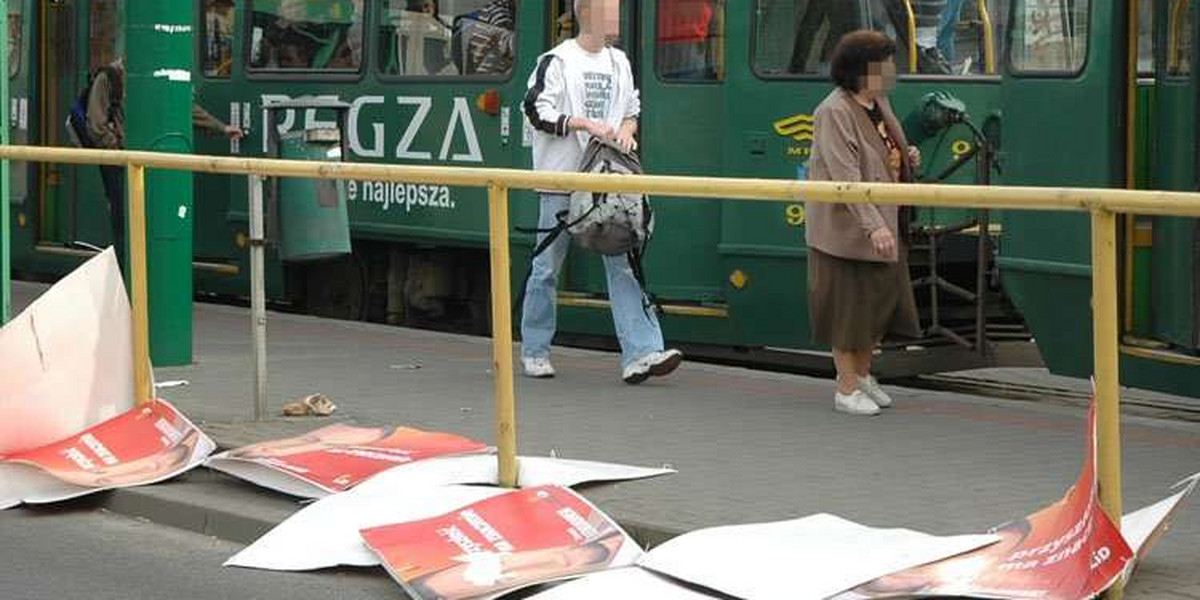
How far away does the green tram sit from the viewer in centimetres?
1019

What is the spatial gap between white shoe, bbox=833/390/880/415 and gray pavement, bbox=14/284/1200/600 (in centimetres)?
11

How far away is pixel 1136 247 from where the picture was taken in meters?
10.0

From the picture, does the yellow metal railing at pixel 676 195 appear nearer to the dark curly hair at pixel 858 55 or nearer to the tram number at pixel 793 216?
the dark curly hair at pixel 858 55

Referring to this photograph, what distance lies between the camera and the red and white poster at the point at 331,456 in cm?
818

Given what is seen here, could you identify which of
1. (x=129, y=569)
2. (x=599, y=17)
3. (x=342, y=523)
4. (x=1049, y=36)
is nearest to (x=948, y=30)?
(x=1049, y=36)

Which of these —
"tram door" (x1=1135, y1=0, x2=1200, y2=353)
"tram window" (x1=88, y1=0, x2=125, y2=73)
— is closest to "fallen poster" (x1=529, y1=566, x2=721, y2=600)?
"tram door" (x1=1135, y1=0, x2=1200, y2=353)

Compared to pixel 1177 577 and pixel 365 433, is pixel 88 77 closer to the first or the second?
pixel 365 433

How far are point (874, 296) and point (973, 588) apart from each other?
3.59 meters

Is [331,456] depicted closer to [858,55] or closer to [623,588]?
[623,588]

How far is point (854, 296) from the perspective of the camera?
977 centimetres

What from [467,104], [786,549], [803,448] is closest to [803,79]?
[467,104]

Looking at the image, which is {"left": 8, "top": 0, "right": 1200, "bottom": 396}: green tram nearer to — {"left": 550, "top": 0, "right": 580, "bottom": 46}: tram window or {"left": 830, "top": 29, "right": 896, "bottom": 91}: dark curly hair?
{"left": 550, "top": 0, "right": 580, "bottom": 46}: tram window

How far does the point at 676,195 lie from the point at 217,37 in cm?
907

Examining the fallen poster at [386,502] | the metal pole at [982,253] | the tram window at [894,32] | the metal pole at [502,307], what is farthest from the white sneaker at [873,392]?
the tram window at [894,32]
